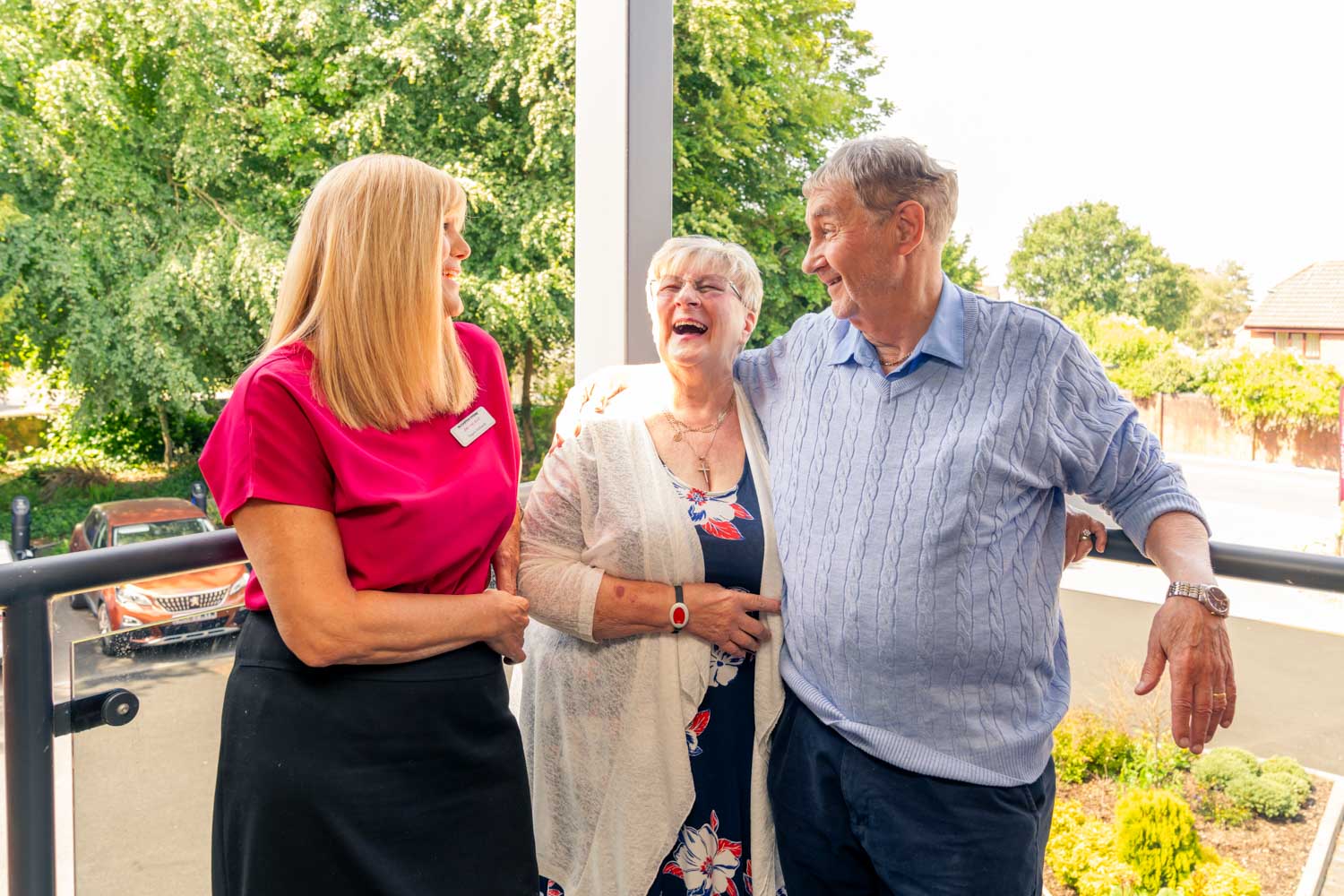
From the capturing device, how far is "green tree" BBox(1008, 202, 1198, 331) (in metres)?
19.6

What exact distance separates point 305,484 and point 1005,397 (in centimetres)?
84

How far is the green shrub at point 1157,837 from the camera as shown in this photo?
7.07 ft

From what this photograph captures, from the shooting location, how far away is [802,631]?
1.34 m

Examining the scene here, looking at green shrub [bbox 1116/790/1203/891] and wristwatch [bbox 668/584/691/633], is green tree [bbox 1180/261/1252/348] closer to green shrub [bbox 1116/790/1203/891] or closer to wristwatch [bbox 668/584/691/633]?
green shrub [bbox 1116/790/1203/891]

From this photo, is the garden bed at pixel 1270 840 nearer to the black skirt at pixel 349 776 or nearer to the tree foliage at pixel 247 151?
the black skirt at pixel 349 776

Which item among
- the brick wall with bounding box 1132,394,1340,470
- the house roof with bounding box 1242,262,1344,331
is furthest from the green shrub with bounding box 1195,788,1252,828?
the house roof with bounding box 1242,262,1344,331

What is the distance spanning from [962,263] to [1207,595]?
17759 millimetres

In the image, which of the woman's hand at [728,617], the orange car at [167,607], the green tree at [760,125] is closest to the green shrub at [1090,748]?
the woman's hand at [728,617]

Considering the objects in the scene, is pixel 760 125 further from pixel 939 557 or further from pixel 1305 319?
pixel 939 557

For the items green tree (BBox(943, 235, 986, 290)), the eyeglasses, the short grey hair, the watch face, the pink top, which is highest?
green tree (BBox(943, 235, 986, 290))

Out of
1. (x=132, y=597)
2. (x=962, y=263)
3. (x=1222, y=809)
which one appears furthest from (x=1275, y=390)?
(x=132, y=597)

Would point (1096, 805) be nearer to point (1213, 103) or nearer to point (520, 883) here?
point (520, 883)

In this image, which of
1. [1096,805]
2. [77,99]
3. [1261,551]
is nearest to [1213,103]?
[77,99]

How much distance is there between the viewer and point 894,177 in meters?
1.28
